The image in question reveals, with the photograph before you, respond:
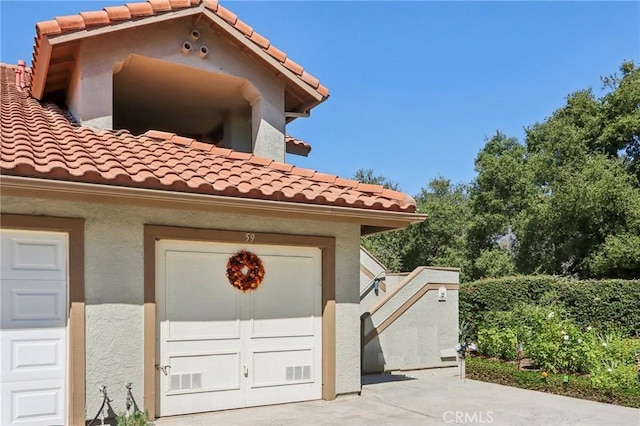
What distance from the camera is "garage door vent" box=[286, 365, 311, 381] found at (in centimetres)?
823

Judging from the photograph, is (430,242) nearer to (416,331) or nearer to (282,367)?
(416,331)

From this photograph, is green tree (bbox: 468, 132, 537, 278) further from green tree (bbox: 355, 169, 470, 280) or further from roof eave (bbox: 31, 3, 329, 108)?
roof eave (bbox: 31, 3, 329, 108)

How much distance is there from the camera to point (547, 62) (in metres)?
19.2

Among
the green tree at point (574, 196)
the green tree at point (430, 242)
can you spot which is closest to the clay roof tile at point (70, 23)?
the green tree at point (430, 242)

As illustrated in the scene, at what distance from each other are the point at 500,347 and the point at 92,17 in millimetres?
10454

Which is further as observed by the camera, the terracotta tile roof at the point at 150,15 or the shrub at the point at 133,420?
the terracotta tile roof at the point at 150,15

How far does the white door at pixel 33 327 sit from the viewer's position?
6.28 metres

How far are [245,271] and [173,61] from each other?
4.16 metres

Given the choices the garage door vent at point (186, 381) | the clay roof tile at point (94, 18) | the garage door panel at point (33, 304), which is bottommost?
the garage door vent at point (186, 381)

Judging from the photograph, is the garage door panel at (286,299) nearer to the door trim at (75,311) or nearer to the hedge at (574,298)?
the door trim at (75,311)

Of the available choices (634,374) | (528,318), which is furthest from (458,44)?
(634,374)

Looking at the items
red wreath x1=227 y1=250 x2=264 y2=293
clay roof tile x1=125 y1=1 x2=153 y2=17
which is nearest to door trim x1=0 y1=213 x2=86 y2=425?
red wreath x1=227 y1=250 x2=264 y2=293

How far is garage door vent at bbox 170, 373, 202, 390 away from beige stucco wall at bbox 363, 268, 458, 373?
15.9 ft

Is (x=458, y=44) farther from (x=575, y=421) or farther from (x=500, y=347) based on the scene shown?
(x=575, y=421)
